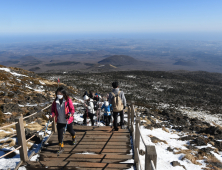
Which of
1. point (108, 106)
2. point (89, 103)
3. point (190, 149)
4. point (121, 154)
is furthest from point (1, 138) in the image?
point (190, 149)

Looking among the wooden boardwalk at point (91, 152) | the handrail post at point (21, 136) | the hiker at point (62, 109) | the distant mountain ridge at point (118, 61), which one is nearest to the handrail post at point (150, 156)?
the wooden boardwalk at point (91, 152)

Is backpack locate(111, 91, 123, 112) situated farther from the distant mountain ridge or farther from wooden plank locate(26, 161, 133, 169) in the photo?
the distant mountain ridge

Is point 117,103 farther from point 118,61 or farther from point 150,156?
point 118,61

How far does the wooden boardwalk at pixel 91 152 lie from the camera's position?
4.21 m

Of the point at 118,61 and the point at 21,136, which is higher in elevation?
the point at 21,136

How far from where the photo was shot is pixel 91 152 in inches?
199

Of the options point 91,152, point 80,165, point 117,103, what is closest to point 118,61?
point 117,103

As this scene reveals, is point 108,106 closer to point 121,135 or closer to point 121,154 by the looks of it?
point 121,135

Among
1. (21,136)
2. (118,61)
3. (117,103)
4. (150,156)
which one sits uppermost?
(150,156)

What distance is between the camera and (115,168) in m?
4.07

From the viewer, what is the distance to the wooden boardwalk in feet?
13.8

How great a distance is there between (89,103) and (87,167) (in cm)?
352

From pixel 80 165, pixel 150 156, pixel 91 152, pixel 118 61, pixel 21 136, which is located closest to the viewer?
pixel 150 156

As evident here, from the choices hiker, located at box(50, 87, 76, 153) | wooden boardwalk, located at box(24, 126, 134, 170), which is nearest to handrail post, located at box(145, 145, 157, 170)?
wooden boardwalk, located at box(24, 126, 134, 170)
